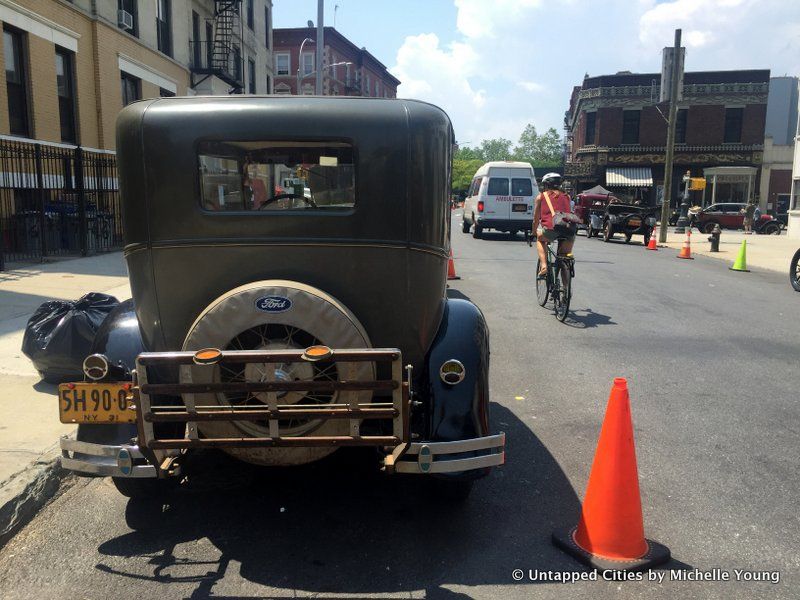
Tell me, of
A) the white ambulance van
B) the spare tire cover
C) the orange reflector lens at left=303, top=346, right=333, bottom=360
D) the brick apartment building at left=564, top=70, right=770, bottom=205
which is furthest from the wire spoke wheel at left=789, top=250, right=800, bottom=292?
the brick apartment building at left=564, top=70, right=770, bottom=205

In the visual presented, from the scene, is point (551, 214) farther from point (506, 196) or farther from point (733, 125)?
point (733, 125)

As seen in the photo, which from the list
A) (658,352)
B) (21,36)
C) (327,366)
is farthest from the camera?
(21,36)

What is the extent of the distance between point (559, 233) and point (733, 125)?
1810 inches

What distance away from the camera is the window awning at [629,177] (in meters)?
47.8

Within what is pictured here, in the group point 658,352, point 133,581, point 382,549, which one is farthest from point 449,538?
point 658,352

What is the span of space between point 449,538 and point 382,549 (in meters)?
0.36

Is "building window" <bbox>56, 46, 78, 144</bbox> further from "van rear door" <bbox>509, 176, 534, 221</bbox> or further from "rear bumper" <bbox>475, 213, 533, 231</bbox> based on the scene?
"van rear door" <bbox>509, 176, 534, 221</bbox>

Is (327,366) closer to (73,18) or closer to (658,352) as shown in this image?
(658,352)

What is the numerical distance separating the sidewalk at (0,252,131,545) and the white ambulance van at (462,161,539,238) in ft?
47.9

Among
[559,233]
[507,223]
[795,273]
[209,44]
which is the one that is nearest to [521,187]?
[507,223]

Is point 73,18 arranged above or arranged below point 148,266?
above

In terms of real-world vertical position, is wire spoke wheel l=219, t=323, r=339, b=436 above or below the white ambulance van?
below

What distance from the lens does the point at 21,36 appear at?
15086 millimetres

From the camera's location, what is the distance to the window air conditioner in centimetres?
1925
